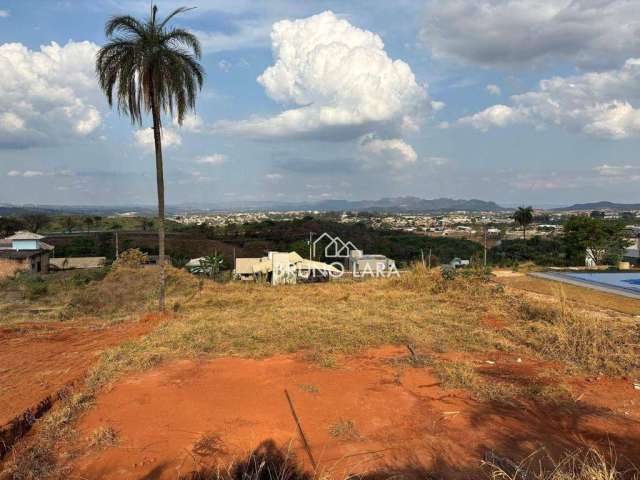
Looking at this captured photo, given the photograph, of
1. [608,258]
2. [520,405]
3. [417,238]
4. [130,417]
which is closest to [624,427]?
[520,405]

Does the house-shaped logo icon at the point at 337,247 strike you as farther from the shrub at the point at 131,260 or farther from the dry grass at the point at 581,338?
the dry grass at the point at 581,338

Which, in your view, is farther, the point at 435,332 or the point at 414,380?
the point at 435,332

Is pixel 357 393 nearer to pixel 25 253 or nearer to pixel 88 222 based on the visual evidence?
pixel 25 253

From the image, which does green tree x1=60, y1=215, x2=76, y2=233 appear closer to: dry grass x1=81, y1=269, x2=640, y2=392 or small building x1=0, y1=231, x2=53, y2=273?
small building x1=0, y1=231, x2=53, y2=273

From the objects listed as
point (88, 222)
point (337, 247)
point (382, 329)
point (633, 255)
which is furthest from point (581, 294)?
point (88, 222)

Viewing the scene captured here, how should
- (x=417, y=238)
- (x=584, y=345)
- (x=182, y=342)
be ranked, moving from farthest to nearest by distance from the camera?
(x=417, y=238), (x=182, y=342), (x=584, y=345)

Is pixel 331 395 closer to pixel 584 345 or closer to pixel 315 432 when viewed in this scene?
pixel 315 432
